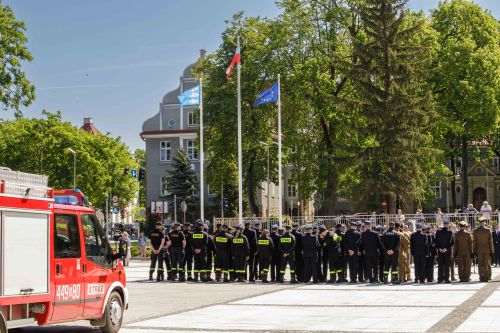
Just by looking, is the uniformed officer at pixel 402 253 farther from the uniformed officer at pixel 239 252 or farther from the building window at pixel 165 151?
the building window at pixel 165 151

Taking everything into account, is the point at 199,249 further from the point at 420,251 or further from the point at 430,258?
the point at 430,258

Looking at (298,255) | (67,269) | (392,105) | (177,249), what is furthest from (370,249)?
(392,105)

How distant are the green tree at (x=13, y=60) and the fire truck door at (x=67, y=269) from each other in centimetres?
2802

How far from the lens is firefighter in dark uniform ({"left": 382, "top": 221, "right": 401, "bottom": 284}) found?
2627cm

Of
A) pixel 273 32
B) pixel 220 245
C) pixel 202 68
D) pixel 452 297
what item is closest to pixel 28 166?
pixel 202 68

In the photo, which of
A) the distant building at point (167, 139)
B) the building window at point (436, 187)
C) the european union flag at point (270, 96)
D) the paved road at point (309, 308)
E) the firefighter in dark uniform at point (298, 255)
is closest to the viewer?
the paved road at point (309, 308)

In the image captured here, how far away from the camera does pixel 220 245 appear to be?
28.2 meters

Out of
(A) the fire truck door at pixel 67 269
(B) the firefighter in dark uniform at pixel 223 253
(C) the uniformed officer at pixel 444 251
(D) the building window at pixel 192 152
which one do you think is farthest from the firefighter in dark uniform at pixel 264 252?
(D) the building window at pixel 192 152

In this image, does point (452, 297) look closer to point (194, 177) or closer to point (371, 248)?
point (371, 248)

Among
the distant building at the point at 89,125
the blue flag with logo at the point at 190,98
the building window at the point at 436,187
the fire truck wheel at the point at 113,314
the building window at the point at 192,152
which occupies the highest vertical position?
the distant building at the point at 89,125

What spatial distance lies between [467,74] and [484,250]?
27507 millimetres

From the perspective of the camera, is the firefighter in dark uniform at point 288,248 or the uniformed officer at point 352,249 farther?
the firefighter in dark uniform at point 288,248

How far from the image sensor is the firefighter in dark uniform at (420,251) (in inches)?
1044

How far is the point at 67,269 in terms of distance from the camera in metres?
13.2
